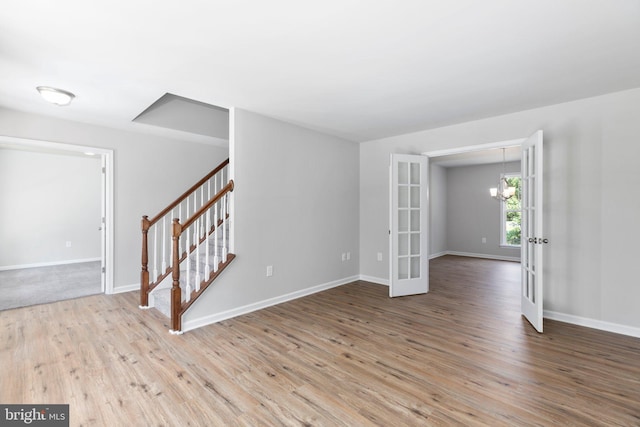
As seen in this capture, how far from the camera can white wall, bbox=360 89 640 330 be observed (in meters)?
2.98

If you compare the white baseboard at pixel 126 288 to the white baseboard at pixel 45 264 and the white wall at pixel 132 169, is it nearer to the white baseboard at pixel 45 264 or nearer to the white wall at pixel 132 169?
the white wall at pixel 132 169

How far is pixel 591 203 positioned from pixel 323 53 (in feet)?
10.5

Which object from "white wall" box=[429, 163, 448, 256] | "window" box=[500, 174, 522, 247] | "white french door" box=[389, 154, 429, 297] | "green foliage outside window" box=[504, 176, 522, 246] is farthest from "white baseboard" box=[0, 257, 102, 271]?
"green foliage outside window" box=[504, 176, 522, 246]

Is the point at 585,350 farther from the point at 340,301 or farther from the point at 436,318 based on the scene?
the point at 340,301

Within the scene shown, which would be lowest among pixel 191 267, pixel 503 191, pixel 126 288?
pixel 126 288

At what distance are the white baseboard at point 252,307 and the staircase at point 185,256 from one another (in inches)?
6.6

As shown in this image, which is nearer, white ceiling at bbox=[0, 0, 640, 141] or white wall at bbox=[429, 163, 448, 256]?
white ceiling at bbox=[0, 0, 640, 141]

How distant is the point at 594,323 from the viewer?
3141 mm

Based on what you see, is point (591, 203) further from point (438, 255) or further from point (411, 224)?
point (438, 255)

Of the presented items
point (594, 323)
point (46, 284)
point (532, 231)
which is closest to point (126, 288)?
point (46, 284)

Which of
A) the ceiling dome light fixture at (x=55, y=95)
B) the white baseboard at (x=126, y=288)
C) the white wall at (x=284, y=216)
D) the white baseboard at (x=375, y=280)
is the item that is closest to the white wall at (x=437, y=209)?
the white baseboard at (x=375, y=280)

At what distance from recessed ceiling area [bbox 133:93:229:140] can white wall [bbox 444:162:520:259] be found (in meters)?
6.35

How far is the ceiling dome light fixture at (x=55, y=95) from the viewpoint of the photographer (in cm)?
290

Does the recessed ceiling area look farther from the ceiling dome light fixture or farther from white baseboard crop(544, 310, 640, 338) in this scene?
white baseboard crop(544, 310, 640, 338)
